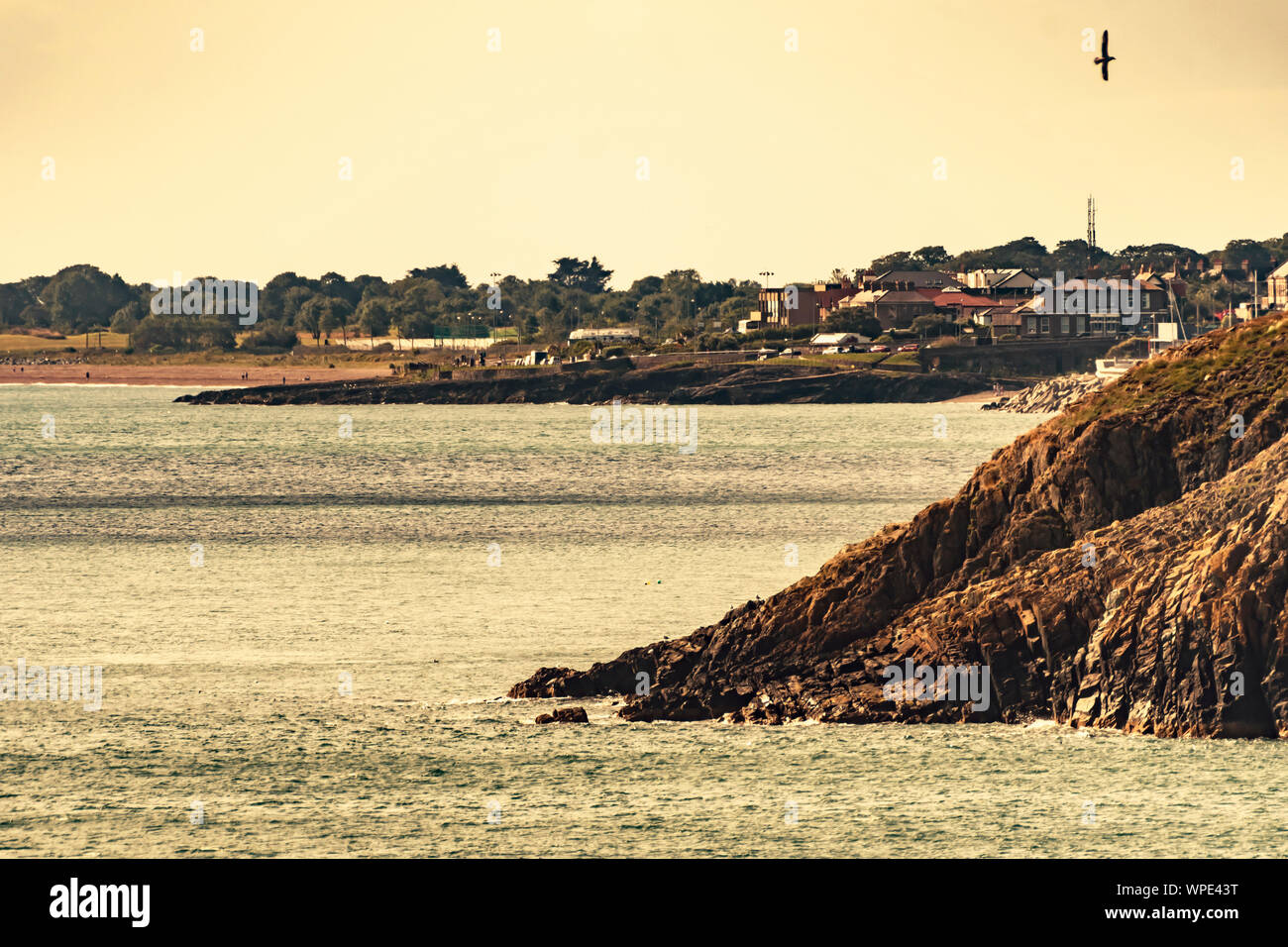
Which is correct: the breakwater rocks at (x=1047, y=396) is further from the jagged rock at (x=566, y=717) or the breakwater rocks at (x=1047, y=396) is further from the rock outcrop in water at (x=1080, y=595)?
the jagged rock at (x=566, y=717)

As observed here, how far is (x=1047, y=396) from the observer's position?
175250mm

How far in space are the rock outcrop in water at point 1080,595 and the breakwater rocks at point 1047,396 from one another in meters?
145

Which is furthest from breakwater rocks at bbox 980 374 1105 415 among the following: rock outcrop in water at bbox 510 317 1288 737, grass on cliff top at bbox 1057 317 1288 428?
rock outcrop in water at bbox 510 317 1288 737

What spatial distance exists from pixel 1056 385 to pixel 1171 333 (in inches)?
537

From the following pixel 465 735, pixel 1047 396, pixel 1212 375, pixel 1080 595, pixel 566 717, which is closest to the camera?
pixel 465 735

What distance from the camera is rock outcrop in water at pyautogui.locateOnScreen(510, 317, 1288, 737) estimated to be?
2177cm

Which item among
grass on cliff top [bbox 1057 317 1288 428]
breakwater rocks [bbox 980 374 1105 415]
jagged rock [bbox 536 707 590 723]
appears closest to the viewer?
jagged rock [bbox 536 707 590 723]

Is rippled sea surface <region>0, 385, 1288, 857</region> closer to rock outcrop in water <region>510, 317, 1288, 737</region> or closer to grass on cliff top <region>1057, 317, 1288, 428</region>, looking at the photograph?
rock outcrop in water <region>510, 317, 1288, 737</region>

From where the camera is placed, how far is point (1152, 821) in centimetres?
1878

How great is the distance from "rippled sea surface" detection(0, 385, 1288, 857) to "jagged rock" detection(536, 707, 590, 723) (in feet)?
1.34

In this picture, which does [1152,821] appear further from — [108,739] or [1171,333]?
[1171,333]

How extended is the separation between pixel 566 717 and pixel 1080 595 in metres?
7.56

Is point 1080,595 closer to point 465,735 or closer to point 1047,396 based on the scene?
point 465,735

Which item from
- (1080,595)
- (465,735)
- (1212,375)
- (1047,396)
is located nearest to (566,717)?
(465,735)
